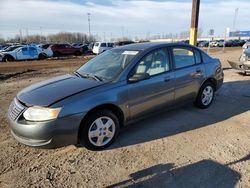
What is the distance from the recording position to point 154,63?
15.6 feet

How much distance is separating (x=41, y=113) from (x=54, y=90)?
549mm

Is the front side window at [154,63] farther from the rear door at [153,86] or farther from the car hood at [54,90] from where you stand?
the car hood at [54,90]

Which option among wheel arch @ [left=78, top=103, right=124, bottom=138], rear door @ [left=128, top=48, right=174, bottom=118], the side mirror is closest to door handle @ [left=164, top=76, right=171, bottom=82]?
rear door @ [left=128, top=48, right=174, bottom=118]

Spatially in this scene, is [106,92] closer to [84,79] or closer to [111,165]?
[84,79]

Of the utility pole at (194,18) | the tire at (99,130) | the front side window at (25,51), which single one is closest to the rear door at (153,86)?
the tire at (99,130)

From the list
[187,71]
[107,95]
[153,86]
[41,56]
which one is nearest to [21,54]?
[41,56]

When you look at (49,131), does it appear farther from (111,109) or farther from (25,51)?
(25,51)

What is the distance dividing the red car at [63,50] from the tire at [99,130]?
97.6 feet

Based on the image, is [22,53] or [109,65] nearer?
[109,65]

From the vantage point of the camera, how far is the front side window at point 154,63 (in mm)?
4556

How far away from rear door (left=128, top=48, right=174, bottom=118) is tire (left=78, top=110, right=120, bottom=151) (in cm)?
42

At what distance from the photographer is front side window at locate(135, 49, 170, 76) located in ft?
14.9

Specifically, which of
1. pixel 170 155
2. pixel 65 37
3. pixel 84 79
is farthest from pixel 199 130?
pixel 65 37

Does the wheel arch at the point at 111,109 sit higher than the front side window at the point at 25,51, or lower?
higher
